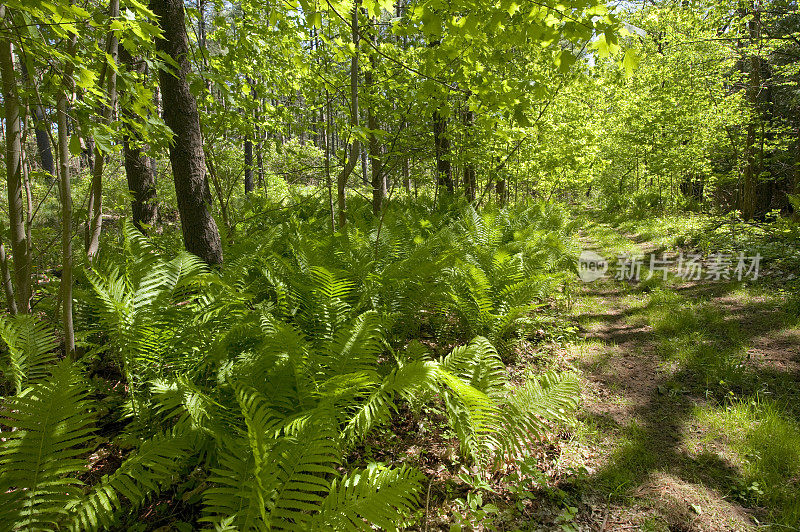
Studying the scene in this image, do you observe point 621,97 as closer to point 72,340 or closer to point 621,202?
point 621,202

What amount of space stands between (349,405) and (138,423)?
3.75 feet

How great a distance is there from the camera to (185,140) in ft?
11.4

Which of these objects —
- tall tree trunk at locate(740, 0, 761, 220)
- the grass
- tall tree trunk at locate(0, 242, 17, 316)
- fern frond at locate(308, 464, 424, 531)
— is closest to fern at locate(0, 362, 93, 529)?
fern frond at locate(308, 464, 424, 531)

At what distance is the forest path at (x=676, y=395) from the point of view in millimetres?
2088

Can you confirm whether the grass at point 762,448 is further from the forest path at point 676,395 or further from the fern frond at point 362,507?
the fern frond at point 362,507

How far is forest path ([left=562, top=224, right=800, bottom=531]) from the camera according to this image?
2088 millimetres

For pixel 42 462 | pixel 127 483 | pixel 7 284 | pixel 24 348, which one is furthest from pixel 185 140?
pixel 127 483

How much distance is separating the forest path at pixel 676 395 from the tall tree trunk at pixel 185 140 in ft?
11.5

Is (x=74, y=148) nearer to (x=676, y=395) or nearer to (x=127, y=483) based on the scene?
(x=127, y=483)

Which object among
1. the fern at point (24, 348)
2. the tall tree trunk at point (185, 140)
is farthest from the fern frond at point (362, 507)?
the tall tree trunk at point (185, 140)

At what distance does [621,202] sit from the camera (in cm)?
1504

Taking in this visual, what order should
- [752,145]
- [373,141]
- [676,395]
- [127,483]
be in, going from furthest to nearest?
[752,145]
[373,141]
[676,395]
[127,483]

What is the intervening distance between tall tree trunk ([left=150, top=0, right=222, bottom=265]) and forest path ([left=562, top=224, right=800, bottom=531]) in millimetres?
3513

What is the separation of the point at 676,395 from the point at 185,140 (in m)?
4.65
